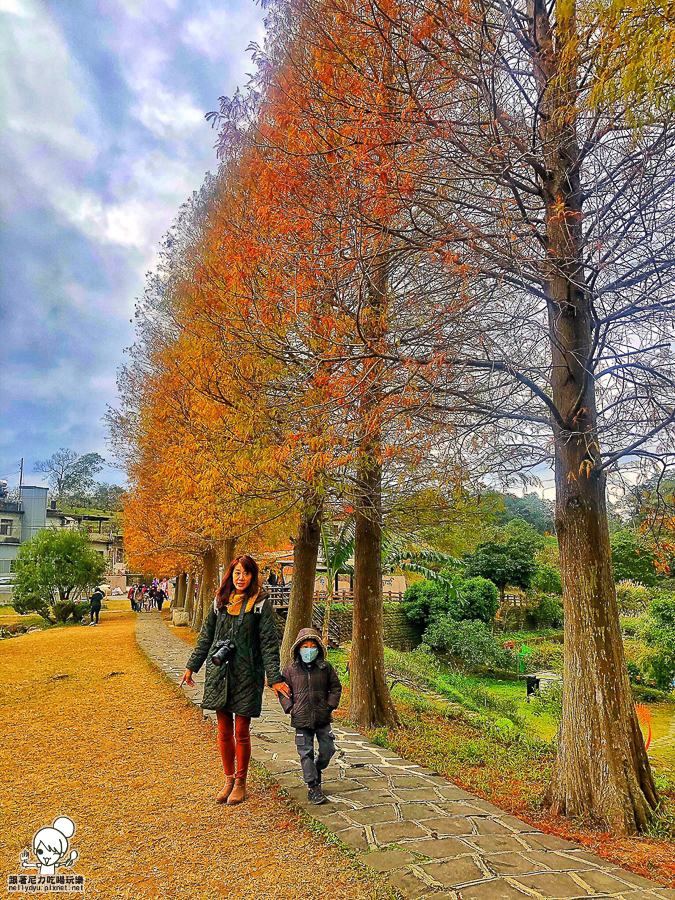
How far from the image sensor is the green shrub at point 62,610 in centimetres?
2398

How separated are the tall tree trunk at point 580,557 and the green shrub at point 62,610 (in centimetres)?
2409

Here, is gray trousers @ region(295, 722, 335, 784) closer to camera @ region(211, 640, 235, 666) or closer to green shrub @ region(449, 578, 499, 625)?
camera @ region(211, 640, 235, 666)

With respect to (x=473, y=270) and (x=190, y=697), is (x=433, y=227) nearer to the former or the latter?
(x=473, y=270)

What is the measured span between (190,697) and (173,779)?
3.80 meters

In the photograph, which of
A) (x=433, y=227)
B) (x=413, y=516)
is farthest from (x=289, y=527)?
(x=433, y=227)

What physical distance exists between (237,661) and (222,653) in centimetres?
15

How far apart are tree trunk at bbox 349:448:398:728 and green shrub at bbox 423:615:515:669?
12987 millimetres

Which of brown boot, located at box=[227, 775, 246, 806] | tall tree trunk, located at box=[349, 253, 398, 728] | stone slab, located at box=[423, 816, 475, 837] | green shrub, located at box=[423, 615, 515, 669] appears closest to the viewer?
stone slab, located at box=[423, 816, 475, 837]

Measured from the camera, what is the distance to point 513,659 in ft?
66.2

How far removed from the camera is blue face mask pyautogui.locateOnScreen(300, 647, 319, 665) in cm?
464

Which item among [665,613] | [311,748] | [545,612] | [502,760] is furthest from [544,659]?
[311,748]

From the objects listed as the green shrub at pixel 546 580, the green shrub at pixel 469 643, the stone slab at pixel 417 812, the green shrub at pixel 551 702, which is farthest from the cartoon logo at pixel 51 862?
the green shrub at pixel 546 580

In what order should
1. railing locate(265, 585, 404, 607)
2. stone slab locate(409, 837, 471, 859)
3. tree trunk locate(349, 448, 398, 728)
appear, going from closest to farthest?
1. stone slab locate(409, 837, 471, 859)
2. tree trunk locate(349, 448, 398, 728)
3. railing locate(265, 585, 404, 607)

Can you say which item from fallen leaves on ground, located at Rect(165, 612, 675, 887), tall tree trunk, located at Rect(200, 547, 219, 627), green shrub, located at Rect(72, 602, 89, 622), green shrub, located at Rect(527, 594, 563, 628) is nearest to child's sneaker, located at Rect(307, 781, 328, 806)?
fallen leaves on ground, located at Rect(165, 612, 675, 887)
